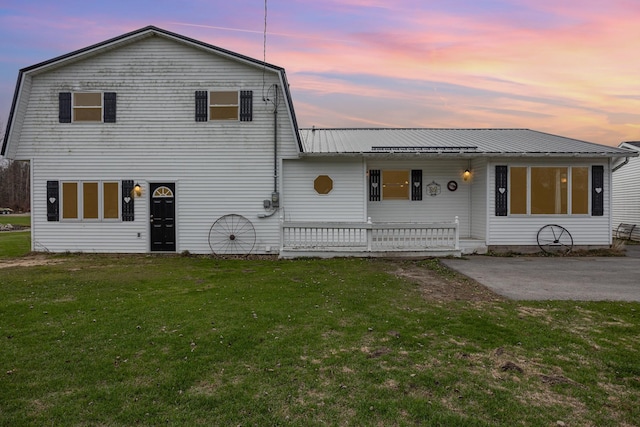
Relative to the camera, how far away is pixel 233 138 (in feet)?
38.7

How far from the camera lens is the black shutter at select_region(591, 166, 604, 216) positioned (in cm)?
1184

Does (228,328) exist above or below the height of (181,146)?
below

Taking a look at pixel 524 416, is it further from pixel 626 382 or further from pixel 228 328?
pixel 228 328

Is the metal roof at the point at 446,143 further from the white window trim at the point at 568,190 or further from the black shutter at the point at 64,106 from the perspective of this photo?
the black shutter at the point at 64,106

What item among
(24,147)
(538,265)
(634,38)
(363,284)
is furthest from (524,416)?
(634,38)

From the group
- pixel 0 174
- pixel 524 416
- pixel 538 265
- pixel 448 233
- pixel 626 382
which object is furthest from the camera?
pixel 0 174

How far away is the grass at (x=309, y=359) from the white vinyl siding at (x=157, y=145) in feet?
17.4

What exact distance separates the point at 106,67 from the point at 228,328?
35.3 ft

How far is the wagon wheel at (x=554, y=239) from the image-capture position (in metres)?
11.8

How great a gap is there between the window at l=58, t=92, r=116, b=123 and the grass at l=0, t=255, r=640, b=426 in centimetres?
685

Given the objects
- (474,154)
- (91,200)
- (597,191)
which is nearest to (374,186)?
(474,154)

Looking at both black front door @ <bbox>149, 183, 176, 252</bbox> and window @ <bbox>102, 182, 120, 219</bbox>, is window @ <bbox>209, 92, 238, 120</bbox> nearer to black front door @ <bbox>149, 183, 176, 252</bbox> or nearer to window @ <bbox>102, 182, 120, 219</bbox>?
black front door @ <bbox>149, 183, 176, 252</bbox>

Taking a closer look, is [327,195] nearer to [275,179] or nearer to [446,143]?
[275,179]

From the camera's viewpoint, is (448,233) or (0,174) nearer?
(448,233)
